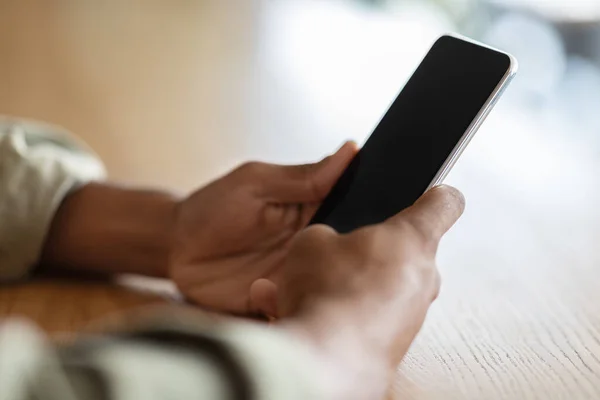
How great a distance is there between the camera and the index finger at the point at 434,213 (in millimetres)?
386

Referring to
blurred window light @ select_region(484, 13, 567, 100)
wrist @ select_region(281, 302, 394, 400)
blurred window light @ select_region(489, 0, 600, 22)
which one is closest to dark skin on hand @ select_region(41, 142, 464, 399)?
wrist @ select_region(281, 302, 394, 400)

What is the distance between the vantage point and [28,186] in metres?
0.58

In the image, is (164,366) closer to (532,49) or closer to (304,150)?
(304,150)

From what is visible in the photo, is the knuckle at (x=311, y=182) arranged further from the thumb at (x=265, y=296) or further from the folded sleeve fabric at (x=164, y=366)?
the folded sleeve fabric at (x=164, y=366)

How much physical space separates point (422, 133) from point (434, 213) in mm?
92

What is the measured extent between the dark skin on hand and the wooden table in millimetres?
40

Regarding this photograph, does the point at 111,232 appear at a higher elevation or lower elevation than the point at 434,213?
lower

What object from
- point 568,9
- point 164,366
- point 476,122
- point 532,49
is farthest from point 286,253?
point 568,9

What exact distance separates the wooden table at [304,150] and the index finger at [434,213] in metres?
0.07

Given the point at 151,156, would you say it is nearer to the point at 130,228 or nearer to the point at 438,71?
the point at 130,228

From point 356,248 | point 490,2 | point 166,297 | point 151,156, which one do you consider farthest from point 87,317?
point 490,2

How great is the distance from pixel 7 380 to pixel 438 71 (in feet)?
1.04

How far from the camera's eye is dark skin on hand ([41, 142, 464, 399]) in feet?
1.10

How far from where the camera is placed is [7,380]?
26cm
